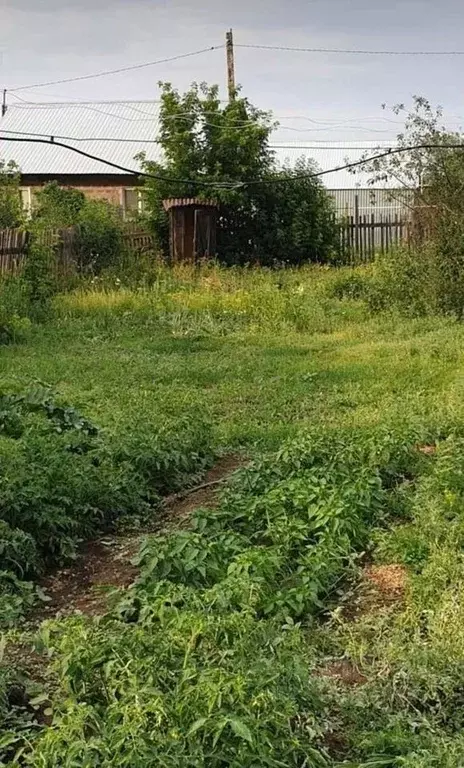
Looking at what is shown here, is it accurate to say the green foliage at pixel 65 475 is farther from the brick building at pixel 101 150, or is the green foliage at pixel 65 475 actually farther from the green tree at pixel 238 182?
the brick building at pixel 101 150

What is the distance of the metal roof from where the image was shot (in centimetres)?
2542

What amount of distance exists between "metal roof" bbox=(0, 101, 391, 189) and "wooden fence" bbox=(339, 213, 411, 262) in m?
5.99

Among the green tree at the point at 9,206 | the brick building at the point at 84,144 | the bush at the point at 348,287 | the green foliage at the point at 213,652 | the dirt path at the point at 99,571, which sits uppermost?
the brick building at the point at 84,144

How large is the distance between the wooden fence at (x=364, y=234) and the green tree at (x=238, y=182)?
0.45 m

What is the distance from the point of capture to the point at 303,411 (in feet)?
22.1

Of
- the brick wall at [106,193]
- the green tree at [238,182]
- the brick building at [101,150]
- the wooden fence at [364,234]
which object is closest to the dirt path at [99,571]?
the green tree at [238,182]

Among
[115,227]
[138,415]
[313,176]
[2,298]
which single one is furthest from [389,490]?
[313,176]

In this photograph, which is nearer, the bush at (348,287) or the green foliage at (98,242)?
the bush at (348,287)

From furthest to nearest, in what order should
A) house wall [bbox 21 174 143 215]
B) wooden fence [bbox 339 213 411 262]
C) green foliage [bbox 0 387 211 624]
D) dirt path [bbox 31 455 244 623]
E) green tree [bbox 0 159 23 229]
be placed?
house wall [bbox 21 174 143 215] < wooden fence [bbox 339 213 411 262] < green tree [bbox 0 159 23 229] < green foliage [bbox 0 387 211 624] < dirt path [bbox 31 455 244 623]

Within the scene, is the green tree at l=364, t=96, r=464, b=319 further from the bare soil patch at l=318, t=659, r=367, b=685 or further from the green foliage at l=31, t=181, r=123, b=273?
the bare soil patch at l=318, t=659, r=367, b=685

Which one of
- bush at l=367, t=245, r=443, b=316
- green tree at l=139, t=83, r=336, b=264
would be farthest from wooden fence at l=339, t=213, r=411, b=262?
bush at l=367, t=245, r=443, b=316

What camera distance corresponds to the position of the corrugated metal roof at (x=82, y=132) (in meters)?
25.4

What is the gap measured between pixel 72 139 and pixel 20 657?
79.9ft

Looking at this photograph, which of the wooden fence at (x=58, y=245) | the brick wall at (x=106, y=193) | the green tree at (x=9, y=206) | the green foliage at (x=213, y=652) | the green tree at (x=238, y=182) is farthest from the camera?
the brick wall at (x=106, y=193)
